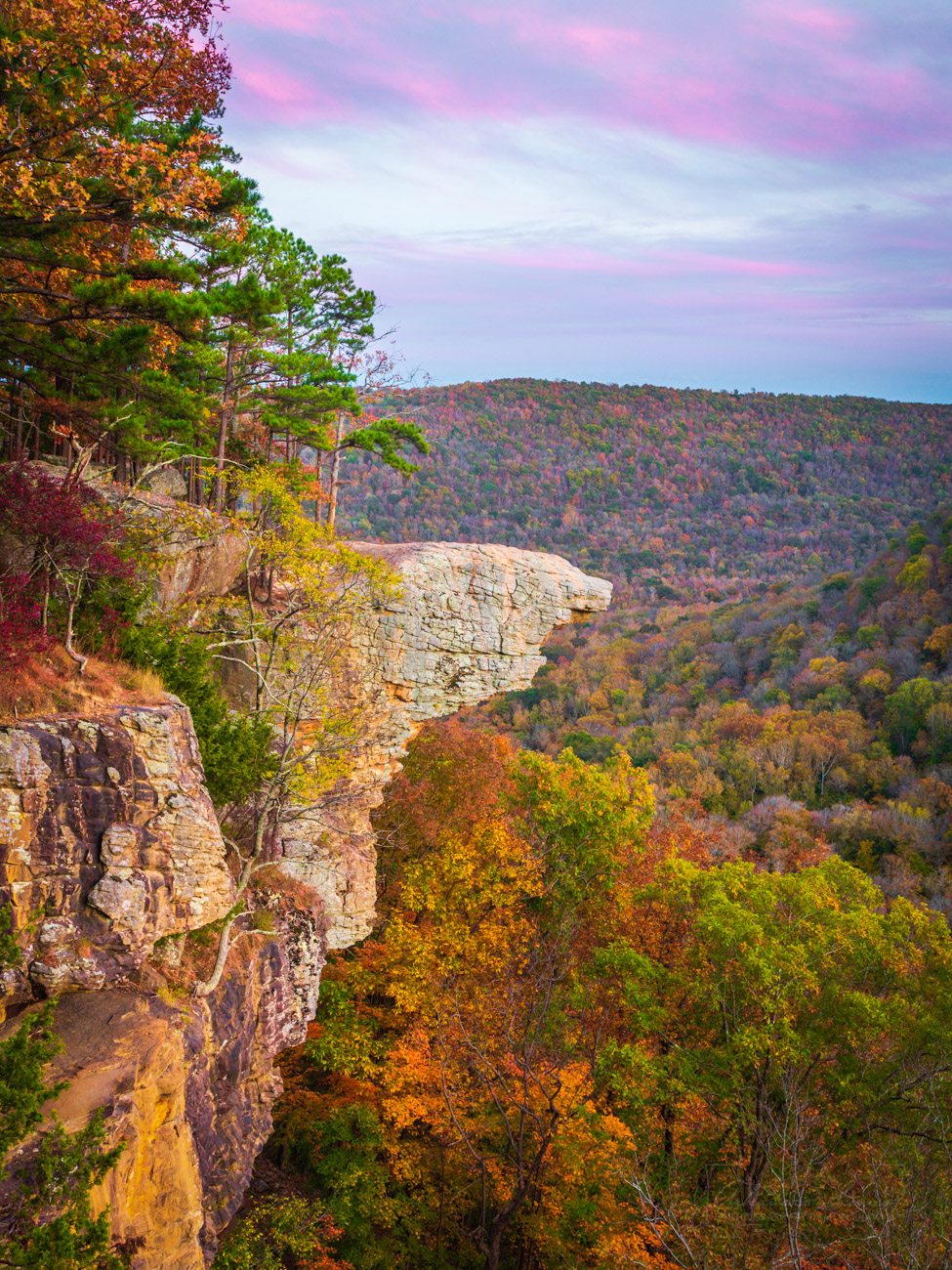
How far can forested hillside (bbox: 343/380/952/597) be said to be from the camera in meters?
75.6

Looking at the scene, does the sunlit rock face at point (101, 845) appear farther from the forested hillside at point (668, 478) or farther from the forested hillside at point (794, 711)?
the forested hillside at point (668, 478)

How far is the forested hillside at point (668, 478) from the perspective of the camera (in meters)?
75.6

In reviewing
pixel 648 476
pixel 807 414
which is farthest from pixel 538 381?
pixel 807 414

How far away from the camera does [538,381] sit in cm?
10575

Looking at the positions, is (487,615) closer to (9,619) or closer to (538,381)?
(9,619)

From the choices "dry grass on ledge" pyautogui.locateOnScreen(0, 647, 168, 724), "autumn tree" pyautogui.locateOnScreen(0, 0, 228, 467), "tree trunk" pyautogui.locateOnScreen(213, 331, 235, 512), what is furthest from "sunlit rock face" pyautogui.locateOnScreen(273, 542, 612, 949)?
"autumn tree" pyautogui.locateOnScreen(0, 0, 228, 467)

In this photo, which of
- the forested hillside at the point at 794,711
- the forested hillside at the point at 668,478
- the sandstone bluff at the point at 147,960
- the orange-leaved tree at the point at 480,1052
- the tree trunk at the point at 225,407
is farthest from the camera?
the forested hillside at the point at 668,478

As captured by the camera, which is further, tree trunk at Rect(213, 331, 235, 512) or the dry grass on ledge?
tree trunk at Rect(213, 331, 235, 512)

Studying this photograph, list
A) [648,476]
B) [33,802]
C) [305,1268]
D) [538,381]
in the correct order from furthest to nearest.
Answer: [538,381] → [648,476] → [305,1268] → [33,802]

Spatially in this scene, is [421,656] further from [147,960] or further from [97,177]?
[97,177]

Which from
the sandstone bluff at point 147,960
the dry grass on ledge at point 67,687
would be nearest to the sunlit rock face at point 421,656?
the sandstone bluff at point 147,960

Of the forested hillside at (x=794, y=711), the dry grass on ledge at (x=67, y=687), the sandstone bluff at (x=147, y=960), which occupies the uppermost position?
the dry grass on ledge at (x=67, y=687)

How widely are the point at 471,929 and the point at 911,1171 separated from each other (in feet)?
30.4

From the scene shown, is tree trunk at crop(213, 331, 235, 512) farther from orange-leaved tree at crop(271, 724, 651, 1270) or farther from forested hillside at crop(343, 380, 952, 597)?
forested hillside at crop(343, 380, 952, 597)
